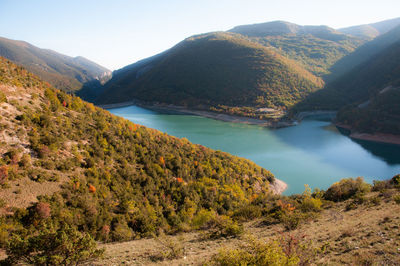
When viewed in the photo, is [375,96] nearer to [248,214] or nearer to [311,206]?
[311,206]

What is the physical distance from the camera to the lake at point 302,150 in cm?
3797

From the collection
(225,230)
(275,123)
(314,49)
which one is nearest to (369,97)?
(275,123)

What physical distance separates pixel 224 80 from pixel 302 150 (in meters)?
71.1

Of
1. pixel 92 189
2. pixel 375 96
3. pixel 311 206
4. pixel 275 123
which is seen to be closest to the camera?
pixel 92 189

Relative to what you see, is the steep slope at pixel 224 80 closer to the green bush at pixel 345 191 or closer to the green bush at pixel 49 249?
the green bush at pixel 345 191

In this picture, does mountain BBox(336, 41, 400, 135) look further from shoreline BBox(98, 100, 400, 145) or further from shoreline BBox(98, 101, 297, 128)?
shoreline BBox(98, 101, 297, 128)

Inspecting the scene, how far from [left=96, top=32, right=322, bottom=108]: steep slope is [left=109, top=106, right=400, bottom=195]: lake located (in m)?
26.3

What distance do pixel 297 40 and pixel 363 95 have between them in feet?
382

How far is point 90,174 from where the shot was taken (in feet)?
48.4

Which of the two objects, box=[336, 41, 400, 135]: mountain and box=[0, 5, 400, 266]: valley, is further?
box=[336, 41, 400, 135]: mountain

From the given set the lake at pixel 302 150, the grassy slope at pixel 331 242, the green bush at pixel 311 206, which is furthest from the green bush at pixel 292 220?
the lake at pixel 302 150

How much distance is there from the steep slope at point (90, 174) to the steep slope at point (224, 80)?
7475cm

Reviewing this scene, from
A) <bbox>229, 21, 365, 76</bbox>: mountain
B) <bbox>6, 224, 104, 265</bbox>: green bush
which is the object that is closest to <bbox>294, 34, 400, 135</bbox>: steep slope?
<bbox>229, 21, 365, 76</bbox>: mountain

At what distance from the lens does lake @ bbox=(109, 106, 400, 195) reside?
125ft
